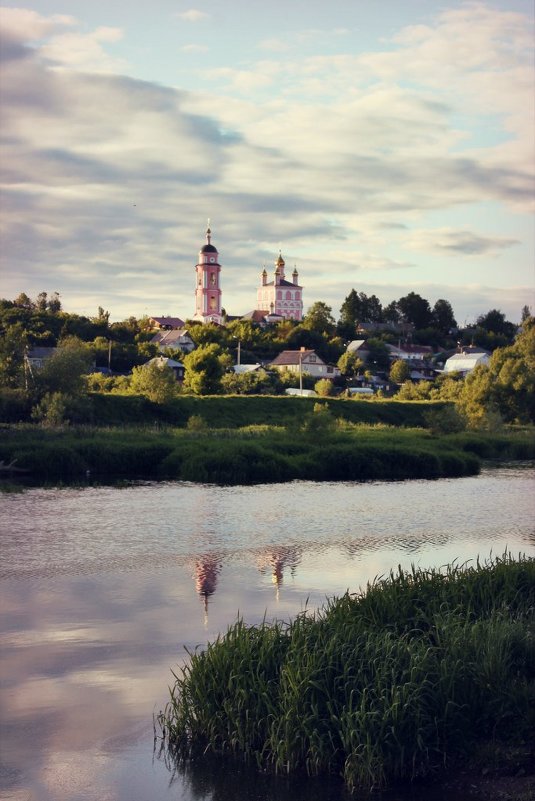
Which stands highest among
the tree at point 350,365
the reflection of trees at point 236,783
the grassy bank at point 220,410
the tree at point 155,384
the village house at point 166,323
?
the village house at point 166,323

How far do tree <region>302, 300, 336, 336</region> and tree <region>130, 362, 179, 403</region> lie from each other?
7506 centimetres

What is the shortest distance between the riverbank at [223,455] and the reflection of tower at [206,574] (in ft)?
62.4

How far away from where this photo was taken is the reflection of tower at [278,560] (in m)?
23.8

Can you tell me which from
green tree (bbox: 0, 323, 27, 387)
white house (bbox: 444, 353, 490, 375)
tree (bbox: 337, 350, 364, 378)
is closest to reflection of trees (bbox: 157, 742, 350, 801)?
green tree (bbox: 0, 323, 27, 387)

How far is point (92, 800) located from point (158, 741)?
1.60 metres

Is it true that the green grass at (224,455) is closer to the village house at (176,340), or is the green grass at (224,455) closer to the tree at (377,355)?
the village house at (176,340)

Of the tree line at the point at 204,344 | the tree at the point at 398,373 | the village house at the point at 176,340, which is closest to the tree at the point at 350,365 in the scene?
the tree line at the point at 204,344

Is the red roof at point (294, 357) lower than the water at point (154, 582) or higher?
higher

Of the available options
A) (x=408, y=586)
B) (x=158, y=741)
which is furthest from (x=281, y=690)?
(x=408, y=586)

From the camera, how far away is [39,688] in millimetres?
14727

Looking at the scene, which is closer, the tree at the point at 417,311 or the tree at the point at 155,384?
the tree at the point at 155,384

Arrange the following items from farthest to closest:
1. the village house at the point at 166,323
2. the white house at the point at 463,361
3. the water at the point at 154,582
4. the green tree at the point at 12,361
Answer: the village house at the point at 166,323 → the white house at the point at 463,361 → the green tree at the point at 12,361 → the water at the point at 154,582

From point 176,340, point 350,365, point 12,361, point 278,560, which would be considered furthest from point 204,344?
point 278,560

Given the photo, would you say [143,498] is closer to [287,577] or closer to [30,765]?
[287,577]
